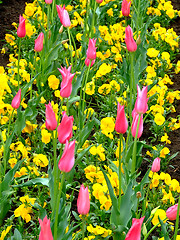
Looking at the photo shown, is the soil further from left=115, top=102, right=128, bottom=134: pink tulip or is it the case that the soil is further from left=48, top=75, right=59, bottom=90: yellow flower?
left=115, top=102, right=128, bottom=134: pink tulip

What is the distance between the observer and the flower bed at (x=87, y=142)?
5.82ft

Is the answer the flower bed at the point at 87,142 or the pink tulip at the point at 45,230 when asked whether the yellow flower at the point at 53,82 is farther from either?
the pink tulip at the point at 45,230

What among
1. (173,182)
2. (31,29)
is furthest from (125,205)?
(31,29)

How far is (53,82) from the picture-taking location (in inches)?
123

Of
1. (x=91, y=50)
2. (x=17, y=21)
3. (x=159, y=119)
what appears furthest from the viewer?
(x=17, y=21)

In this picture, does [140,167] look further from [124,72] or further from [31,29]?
[31,29]

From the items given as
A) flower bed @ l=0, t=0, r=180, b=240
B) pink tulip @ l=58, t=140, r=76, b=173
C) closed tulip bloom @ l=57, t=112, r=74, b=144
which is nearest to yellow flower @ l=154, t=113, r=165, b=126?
flower bed @ l=0, t=0, r=180, b=240

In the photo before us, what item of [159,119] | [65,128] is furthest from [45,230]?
[159,119]

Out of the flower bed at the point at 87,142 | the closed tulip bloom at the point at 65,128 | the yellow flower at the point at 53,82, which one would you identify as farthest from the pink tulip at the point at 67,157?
the yellow flower at the point at 53,82

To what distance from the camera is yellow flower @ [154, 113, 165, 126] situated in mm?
2791

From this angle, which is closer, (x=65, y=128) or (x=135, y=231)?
(x=135, y=231)

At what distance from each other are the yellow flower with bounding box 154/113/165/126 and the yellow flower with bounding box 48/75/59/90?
760 mm

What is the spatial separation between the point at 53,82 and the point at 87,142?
2.39ft

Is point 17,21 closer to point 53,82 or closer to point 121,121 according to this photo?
point 53,82
